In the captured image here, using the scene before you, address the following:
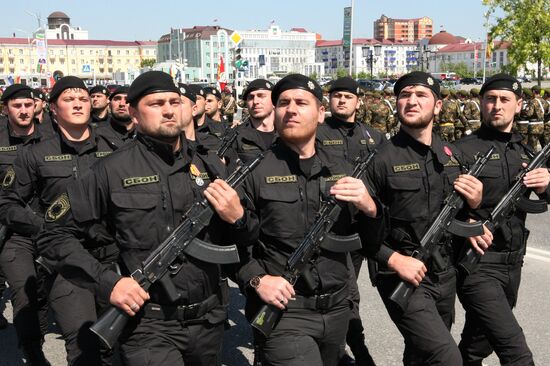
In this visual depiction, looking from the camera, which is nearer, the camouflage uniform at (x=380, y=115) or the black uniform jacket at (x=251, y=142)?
the black uniform jacket at (x=251, y=142)

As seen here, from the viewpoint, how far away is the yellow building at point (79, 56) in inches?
5704

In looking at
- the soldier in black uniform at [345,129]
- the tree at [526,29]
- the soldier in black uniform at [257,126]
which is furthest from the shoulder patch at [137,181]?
the tree at [526,29]

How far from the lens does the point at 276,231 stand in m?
Answer: 3.43

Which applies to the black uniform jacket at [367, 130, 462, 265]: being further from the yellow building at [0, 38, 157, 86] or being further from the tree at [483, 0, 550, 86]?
the yellow building at [0, 38, 157, 86]

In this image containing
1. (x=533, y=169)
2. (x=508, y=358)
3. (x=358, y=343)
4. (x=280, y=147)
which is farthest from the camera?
(x=358, y=343)

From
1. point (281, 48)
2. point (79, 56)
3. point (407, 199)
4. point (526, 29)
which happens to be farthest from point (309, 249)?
point (281, 48)

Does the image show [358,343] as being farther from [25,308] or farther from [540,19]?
[540,19]

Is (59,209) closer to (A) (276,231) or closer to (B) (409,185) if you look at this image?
(A) (276,231)

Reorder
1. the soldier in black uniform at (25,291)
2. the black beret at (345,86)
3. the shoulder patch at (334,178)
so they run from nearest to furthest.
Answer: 1. the shoulder patch at (334,178)
2. the soldier in black uniform at (25,291)
3. the black beret at (345,86)

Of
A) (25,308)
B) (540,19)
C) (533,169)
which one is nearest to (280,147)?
(533,169)

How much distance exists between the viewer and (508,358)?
3.88 metres

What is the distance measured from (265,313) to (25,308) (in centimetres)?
264

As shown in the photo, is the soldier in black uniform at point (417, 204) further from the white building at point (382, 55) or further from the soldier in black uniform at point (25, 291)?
the white building at point (382, 55)

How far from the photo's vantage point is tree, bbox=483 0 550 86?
21734 mm
